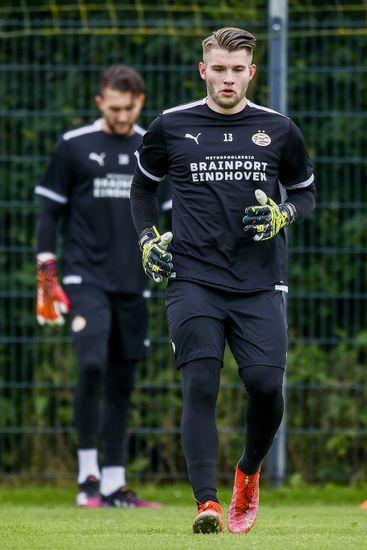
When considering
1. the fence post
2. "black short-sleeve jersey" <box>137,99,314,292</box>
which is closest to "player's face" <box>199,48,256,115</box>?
"black short-sleeve jersey" <box>137,99,314,292</box>

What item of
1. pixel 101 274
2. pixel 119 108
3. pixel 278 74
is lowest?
pixel 101 274

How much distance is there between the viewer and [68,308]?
8.68 m

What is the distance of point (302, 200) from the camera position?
616 centimetres

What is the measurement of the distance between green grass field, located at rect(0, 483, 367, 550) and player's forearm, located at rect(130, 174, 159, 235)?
1.31m

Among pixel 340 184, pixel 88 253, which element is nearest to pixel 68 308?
pixel 88 253

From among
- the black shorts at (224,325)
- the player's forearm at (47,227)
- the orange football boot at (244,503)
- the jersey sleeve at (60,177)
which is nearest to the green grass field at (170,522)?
the orange football boot at (244,503)

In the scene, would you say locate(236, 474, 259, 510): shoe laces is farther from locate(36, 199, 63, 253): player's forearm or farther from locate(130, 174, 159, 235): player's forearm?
locate(36, 199, 63, 253): player's forearm

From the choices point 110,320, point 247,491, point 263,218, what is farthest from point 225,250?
point 110,320

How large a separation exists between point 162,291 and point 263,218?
165 inches

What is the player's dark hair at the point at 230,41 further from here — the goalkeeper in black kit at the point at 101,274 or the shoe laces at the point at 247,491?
the goalkeeper in black kit at the point at 101,274

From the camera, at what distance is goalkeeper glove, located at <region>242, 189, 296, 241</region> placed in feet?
18.5

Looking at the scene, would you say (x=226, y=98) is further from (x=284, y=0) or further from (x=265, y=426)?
(x=284, y=0)

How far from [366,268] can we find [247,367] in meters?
4.06

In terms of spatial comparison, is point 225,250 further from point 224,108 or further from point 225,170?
point 224,108
